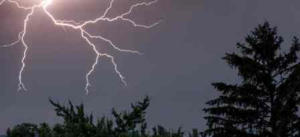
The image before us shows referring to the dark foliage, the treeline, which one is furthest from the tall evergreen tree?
the dark foliage

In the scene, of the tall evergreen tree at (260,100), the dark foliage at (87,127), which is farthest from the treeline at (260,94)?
the dark foliage at (87,127)

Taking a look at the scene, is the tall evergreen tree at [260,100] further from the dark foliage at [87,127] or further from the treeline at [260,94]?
the dark foliage at [87,127]

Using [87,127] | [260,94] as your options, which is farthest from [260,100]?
[87,127]

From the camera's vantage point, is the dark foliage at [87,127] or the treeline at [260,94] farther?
the treeline at [260,94]

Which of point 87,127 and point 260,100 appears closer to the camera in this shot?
point 87,127

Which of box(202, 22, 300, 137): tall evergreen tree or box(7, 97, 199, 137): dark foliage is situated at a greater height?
box(202, 22, 300, 137): tall evergreen tree

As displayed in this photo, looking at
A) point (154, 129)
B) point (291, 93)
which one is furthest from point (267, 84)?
point (154, 129)

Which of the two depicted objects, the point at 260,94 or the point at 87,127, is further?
the point at 260,94

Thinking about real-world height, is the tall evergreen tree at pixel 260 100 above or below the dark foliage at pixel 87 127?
above

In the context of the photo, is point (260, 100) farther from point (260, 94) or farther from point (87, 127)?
point (87, 127)

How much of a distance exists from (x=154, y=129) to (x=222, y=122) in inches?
618

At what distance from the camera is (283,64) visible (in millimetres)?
25328

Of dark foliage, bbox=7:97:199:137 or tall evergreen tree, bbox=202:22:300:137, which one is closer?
dark foliage, bbox=7:97:199:137

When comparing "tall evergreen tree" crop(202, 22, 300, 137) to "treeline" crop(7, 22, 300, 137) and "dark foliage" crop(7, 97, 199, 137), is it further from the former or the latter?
"dark foliage" crop(7, 97, 199, 137)
